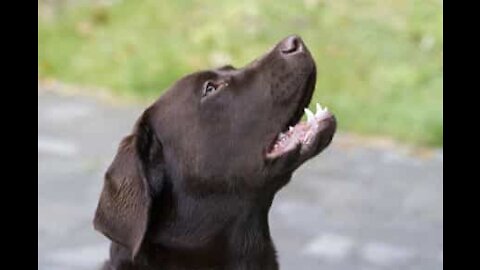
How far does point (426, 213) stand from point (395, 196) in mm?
314

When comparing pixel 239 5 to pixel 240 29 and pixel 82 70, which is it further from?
pixel 82 70

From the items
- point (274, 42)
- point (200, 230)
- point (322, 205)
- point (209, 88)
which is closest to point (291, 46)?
point (209, 88)

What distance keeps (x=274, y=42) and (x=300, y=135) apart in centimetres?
573

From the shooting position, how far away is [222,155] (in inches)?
146

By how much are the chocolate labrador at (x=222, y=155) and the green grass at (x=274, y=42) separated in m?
4.33

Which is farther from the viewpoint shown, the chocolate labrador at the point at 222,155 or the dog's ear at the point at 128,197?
the chocolate labrador at the point at 222,155

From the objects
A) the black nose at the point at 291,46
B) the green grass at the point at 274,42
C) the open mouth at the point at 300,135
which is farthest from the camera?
the green grass at the point at 274,42

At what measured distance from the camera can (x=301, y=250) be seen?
6.12 meters

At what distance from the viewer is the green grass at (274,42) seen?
8461 millimetres

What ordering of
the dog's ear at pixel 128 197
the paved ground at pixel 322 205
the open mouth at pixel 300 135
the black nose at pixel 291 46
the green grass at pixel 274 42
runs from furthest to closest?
1. the green grass at pixel 274 42
2. the paved ground at pixel 322 205
3. the black nose at pixel 291 46
4. the open mouth at pixel 300 135
5. the dog's ear at pixel 128 197

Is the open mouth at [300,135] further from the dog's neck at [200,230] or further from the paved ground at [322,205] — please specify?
the paved ground at [322,205]

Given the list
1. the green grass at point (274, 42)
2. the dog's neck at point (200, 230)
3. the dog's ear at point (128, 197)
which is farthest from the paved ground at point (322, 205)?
the dog's ear at point (128, 197)
